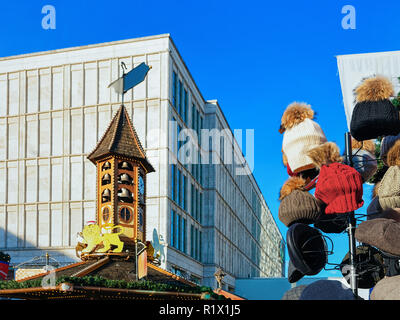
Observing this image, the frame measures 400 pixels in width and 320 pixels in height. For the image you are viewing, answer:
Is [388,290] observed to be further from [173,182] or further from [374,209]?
[173,182]

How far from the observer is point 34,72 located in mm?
47125

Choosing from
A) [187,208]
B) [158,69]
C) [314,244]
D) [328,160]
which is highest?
[158,69]

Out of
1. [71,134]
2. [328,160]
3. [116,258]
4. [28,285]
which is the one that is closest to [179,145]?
[71,134]

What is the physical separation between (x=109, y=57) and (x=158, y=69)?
405 centimetres

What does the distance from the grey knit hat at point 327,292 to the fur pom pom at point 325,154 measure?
1.32m

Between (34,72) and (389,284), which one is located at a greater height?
(34,72)

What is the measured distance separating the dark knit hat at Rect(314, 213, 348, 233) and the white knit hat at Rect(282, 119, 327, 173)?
54 cm

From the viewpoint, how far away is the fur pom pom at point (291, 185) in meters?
6.40

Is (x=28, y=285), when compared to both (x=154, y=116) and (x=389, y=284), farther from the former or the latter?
(x=154, y=116)

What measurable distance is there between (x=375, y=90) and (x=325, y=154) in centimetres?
77

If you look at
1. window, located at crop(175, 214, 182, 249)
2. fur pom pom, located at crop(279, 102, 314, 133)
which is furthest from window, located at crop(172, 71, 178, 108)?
fur pom pom, located at crop(279, 102, 314, 133)

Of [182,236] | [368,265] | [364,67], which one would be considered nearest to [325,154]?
[368,265]
